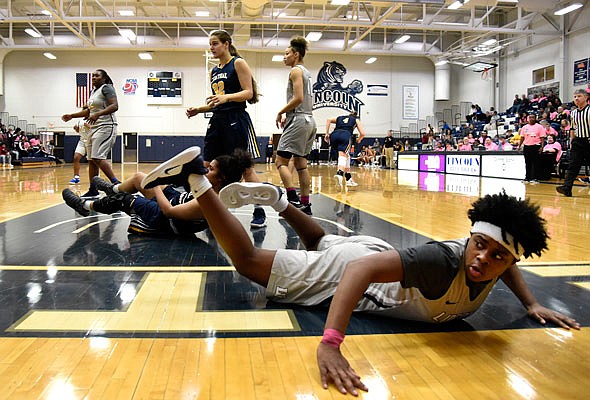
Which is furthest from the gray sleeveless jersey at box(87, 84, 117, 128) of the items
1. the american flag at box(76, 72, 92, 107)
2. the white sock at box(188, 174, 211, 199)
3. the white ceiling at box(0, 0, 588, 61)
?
the american flag at box(76, 72, 92, 107)

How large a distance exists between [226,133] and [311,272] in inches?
95.9

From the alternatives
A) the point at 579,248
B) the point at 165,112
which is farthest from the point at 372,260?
the point at 165,112

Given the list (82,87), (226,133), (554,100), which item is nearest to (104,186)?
(226,133)

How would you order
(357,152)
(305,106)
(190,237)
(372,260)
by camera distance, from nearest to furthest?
(372,260) → (190,237) → (305,106) → (357,152)

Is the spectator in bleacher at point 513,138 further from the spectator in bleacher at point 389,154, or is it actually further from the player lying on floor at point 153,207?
the player lying on floor at point 153,207

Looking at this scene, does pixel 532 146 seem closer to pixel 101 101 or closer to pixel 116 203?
pixel 101 101

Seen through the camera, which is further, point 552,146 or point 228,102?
point 552,146

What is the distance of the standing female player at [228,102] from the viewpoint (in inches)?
169

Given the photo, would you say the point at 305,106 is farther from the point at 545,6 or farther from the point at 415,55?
the point at 415,55

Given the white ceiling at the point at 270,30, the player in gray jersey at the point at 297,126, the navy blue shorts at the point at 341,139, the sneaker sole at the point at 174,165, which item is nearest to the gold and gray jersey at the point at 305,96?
the player in gray jersey at the point at 297,126

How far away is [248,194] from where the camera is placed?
244 centimetres

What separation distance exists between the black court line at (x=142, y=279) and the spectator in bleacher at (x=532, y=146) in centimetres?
863

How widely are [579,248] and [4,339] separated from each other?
3763 mm

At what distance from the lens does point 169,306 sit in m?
2.29
